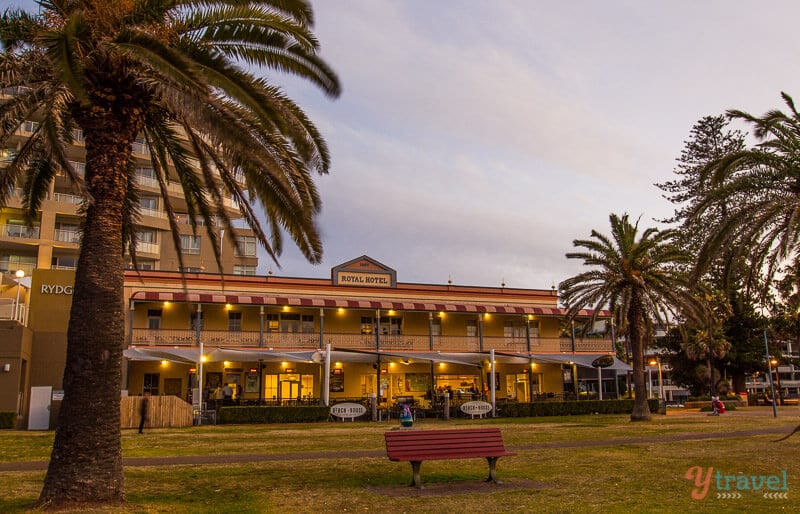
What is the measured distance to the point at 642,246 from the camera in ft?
96.8

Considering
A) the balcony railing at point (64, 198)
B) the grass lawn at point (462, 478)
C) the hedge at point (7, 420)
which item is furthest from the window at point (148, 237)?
the grass lawn at point (462, 478)

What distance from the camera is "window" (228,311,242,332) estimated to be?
40.3 metres

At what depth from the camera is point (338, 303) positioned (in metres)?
39.6

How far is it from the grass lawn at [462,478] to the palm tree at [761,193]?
4.61 metres

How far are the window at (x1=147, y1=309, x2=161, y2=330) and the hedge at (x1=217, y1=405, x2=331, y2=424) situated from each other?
11.8 meters

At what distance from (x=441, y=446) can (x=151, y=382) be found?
3041 centimetres

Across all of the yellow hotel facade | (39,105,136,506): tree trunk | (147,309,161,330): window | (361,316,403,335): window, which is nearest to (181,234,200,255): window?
the yellow hotel facade

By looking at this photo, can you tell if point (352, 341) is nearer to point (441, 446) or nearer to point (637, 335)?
point (637, 335)

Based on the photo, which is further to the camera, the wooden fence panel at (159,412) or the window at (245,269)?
the window at (245,269)

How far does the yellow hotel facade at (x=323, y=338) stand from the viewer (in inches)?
1396

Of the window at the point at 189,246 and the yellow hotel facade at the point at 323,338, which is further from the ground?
the window at the point at 189,246

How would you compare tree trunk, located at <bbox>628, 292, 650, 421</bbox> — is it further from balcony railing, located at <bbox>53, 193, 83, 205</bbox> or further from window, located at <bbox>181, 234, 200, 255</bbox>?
balcony railing, located at <bbox>53, 193, 83, 205</bbox>

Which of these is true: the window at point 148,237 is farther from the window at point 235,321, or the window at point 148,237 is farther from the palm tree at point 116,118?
the palm tree at point 116,118

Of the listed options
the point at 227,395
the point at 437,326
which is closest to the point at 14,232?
the point at 227,395
